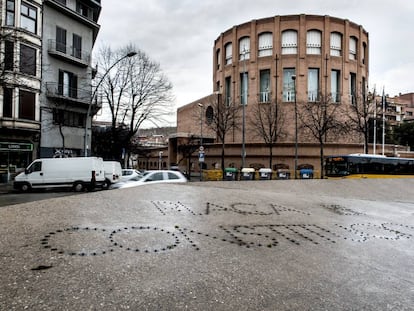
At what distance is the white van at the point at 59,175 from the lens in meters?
19.4

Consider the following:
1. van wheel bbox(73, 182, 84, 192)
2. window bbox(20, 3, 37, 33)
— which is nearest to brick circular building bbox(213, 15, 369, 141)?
window bbox(20, 3, 37, 33)

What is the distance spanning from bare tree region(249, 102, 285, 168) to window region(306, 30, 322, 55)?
10.1 m

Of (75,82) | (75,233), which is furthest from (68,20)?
(75,233)

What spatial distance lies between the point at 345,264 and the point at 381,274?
1.68 ft

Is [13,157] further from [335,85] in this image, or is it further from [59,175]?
[335,85]

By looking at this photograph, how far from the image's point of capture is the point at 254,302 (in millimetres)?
3732

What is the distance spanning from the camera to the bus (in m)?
26.6

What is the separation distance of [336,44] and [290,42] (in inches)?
263

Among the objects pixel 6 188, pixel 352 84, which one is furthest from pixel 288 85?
pixel 6 188

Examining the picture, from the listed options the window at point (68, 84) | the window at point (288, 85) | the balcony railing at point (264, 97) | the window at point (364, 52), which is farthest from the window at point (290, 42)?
the window at point (68, 84)

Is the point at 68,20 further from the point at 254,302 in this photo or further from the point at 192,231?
the point at 254,302

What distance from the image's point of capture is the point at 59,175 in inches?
771

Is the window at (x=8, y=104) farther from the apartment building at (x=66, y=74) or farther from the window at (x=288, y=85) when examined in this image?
the window at (x=288, y=85)

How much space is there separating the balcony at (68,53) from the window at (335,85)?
33070 millimetres
